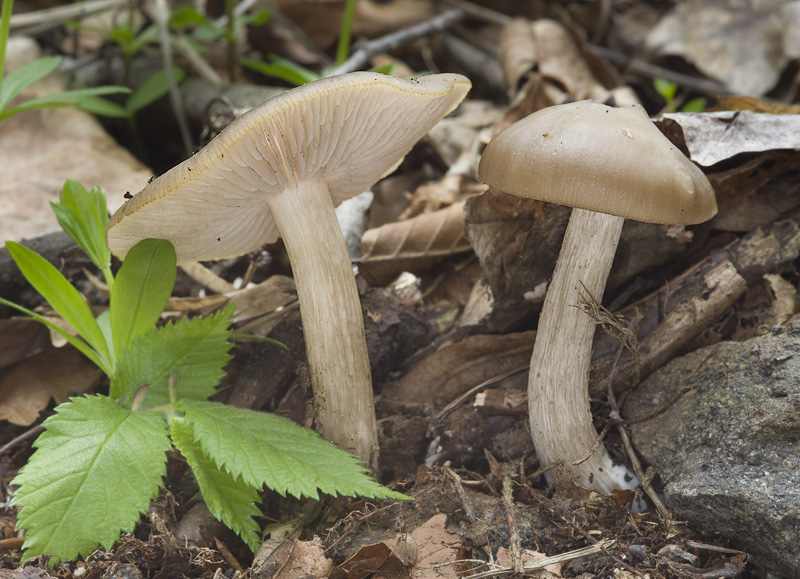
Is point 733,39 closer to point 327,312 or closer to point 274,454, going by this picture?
point 327,312

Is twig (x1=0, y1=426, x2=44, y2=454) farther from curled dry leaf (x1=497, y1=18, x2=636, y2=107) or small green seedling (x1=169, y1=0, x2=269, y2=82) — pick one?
curled dry leaf (x1=497, y1=18, x2=636, y2=107)

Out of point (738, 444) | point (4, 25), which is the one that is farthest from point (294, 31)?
point (738, 444)

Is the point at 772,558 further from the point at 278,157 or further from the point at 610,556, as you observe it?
the point at 278,157

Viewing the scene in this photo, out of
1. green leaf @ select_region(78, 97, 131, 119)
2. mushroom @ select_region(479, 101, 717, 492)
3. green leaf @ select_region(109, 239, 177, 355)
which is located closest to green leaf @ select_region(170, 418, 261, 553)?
green leaf @ select_region(109, 239, 177, 355)

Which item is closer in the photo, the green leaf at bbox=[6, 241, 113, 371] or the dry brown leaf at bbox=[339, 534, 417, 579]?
the dry brown leaf at bbox=[339, 534, 417, 579]

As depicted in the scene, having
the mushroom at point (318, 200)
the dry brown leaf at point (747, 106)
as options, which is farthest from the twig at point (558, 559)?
the dry brown leaf at point (747, 106)
